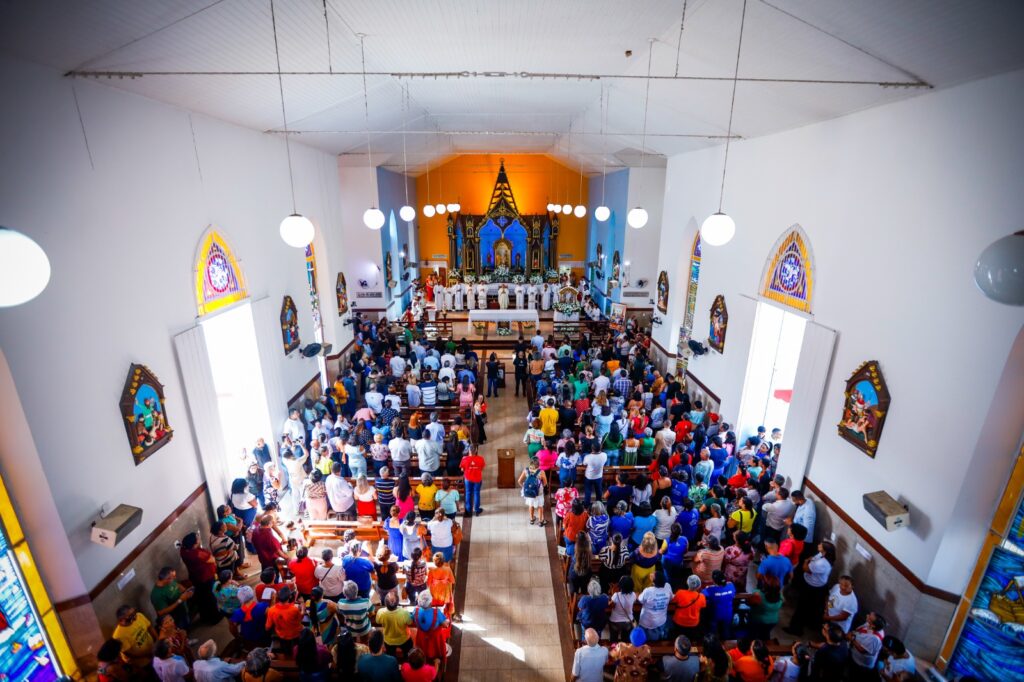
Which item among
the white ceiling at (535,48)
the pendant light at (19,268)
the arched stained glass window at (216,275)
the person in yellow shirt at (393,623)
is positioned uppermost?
the white ceiling at (535,48)

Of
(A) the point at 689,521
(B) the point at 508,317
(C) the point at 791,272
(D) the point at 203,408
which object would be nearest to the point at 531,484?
(A) the point at 689,521

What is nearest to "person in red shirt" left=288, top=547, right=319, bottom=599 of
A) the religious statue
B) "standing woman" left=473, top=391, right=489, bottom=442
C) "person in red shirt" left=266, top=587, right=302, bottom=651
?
"person in red shirt" left=266, top=587, right=302, bottom=651

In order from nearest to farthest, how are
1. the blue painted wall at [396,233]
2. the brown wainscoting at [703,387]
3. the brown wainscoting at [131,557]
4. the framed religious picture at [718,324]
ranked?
the brown wainscoting at [131,557] → the framed religious picture at [718,324] → the brown wainscoting at [703,387] → the blue painted wall at [396,233]

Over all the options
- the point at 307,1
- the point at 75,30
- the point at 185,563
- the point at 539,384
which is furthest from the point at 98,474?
the point at 539,384

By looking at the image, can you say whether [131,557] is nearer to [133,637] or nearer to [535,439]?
[133,637]

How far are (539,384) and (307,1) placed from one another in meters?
6.82

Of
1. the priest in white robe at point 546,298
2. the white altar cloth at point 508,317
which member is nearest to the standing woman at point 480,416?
the white altar cloth at point 508,317

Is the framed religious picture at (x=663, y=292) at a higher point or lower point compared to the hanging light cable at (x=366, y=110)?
lower

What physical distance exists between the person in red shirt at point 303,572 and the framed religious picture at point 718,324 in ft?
25.1

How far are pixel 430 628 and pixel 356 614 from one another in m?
0.87

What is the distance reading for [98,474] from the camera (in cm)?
450

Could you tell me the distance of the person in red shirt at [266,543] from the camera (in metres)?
5.45

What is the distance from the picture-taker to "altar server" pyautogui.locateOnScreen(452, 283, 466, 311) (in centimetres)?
1866

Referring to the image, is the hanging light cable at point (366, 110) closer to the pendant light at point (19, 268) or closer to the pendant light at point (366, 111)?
the pendant light at point (366, 111)
